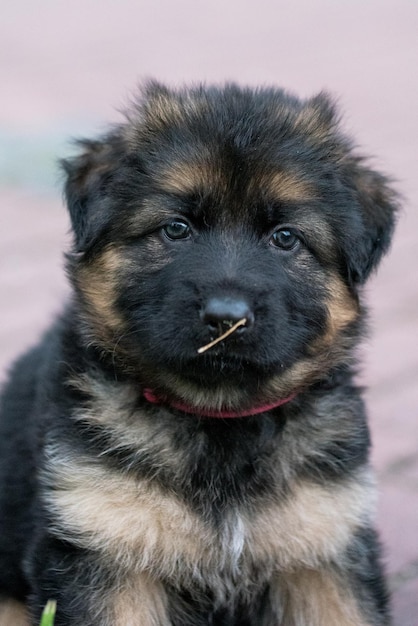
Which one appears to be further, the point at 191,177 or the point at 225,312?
the point at 191,177

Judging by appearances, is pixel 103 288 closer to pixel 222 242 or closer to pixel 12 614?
pixel 222 242

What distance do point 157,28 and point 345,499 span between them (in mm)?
11927

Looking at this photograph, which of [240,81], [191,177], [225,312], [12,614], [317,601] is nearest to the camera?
[225,312]

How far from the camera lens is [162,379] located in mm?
3320

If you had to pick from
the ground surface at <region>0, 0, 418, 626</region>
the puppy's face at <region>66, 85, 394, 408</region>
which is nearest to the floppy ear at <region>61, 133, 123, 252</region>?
the puppy's face at <region>66, 85, 394, 408</region>

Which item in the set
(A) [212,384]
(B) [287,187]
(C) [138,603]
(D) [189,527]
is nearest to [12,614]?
(C) [138,603]

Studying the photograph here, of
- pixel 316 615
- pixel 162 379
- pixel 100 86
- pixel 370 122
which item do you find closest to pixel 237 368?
pixel 162 379

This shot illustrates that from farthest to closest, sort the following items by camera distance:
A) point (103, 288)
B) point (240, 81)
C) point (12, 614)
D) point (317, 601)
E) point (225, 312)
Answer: point (240, 81) < point (12, 614) < point (317, 601) < point (103, 288) < point (225, 312)

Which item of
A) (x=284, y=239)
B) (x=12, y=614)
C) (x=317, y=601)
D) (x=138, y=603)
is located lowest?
(x=12, y=614)

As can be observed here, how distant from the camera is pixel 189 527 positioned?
3182mm

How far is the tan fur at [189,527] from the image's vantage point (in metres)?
3.12

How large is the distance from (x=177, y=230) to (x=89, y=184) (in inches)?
13.3

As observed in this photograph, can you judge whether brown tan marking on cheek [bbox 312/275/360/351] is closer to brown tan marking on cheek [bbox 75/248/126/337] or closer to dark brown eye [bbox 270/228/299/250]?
dark brown eye [bbox 270/228/299/250]

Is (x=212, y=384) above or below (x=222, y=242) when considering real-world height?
below
